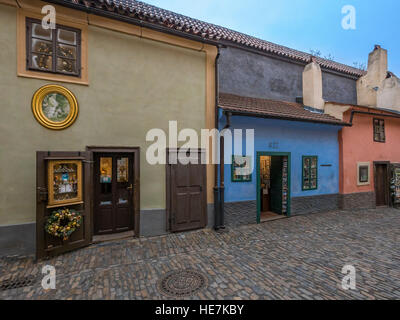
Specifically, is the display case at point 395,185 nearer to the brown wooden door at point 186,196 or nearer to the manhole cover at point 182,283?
the brown wooden door at point 186,196

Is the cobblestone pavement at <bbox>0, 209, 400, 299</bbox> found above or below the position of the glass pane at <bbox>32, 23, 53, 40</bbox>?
below

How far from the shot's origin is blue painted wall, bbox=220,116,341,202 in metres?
7.40

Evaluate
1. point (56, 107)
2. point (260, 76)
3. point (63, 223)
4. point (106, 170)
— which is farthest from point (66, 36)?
point (260, 76)

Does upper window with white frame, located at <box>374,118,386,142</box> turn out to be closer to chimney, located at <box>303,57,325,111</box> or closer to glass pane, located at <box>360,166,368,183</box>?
glass pane, located at <box>360,166,368,183</box>

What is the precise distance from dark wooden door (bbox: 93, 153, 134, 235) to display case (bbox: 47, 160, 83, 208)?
73cm

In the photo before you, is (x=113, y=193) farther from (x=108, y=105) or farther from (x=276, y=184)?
(x=276, y=184)

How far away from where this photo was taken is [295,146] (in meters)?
8.60

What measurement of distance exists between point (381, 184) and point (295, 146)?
255 inches

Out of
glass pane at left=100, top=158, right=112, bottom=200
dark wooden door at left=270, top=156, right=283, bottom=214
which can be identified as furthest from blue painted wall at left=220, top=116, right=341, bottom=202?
glass pane at left=100, top=158, right=112, bottom=200

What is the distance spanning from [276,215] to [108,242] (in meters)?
6.47

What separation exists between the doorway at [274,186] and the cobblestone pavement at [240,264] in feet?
5.57

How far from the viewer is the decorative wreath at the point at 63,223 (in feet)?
15.6
